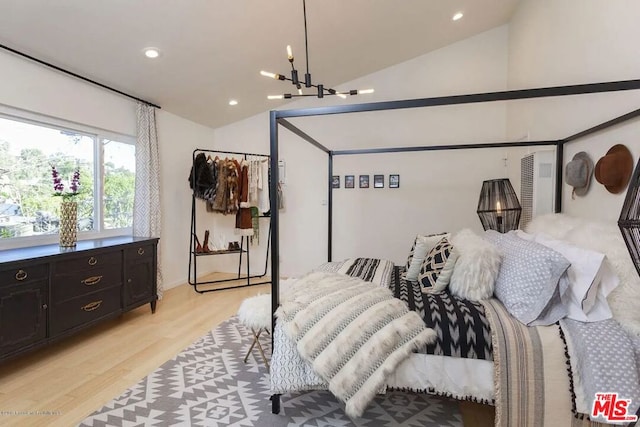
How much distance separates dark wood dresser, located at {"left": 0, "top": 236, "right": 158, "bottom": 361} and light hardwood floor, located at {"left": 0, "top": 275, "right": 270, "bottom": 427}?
0.59 ft

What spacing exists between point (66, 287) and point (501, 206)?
12.0ft

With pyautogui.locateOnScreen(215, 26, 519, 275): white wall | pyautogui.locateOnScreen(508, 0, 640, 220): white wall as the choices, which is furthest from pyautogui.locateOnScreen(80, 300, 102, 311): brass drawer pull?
pyautogui.locateOnScreen(508, 0, 640, 220): white wall

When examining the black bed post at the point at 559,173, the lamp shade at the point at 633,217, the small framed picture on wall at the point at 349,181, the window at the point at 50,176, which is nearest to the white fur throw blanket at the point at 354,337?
the lamp shade at the point at 633,217

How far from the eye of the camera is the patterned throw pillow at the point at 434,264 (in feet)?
6.75

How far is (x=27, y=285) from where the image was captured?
7.06ft

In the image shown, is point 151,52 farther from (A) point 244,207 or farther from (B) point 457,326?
(B) point 457,326

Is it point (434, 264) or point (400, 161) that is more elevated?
point (400, 161)

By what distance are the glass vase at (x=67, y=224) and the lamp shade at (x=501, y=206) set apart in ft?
12.0

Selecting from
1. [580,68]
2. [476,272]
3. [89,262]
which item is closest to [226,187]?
[89,262]

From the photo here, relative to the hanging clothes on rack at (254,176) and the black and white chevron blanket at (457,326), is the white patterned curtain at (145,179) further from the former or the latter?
the black and white chevron blanket at (457,326)

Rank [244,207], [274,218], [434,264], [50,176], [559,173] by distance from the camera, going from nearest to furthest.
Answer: [274,218], [434,264], [559,173], [50,176], [244,207]

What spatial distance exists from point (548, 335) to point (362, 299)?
2.79 ft

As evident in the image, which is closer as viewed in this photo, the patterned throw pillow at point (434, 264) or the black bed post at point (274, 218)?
the black bed post at point (274, 218)

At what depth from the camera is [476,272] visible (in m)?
1.88
